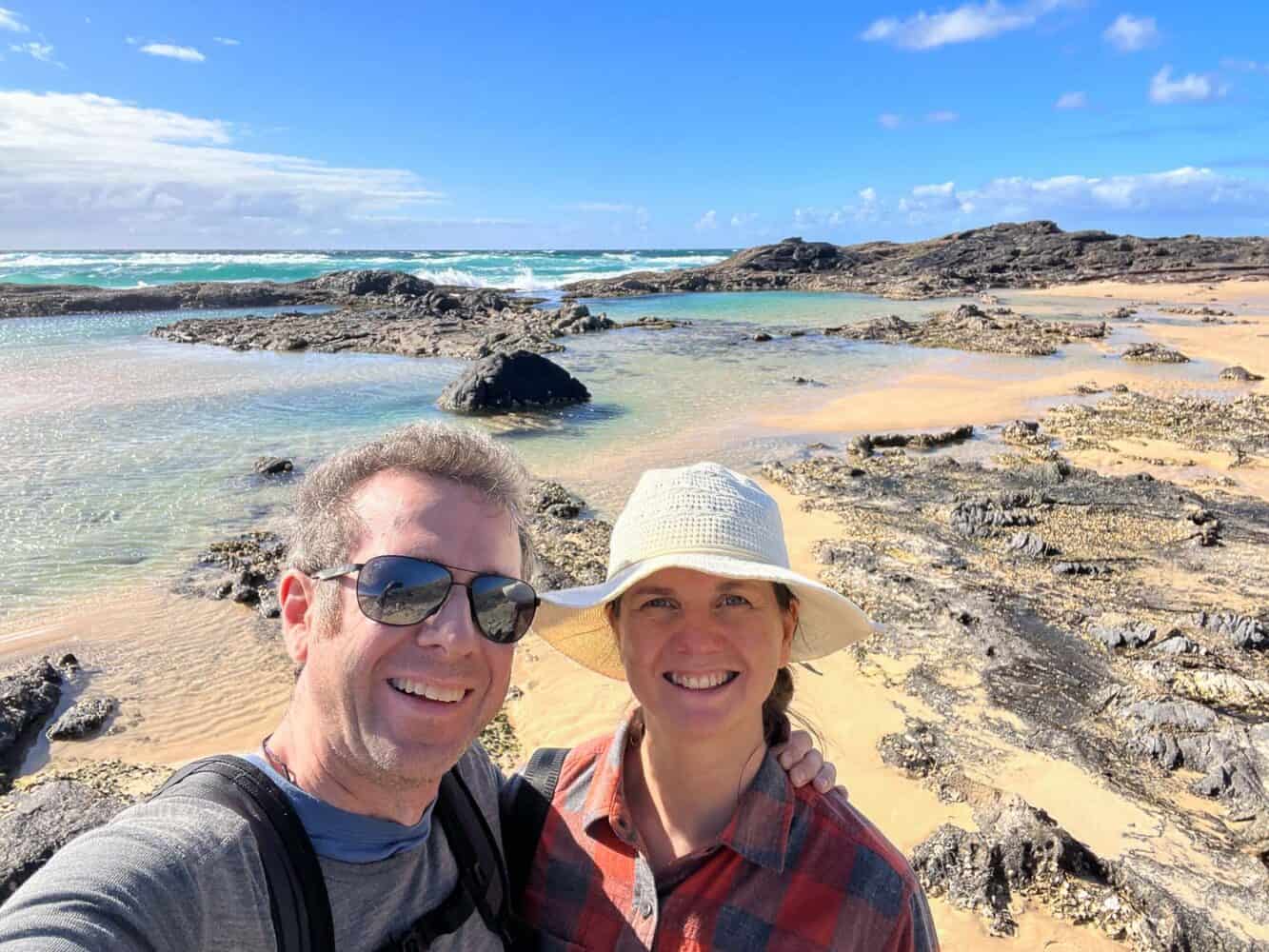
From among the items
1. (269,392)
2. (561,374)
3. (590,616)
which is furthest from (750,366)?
(590,616)

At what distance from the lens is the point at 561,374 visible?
1788 centimetres

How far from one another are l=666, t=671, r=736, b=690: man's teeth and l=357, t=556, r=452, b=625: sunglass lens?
2.09 feet

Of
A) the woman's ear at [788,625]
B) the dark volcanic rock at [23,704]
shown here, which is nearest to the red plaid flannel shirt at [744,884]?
the woman's ear at [788,625]

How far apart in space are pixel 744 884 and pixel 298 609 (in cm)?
124

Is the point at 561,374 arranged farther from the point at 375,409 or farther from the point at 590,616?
the point at 590,616

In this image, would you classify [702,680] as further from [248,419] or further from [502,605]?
[248,419]

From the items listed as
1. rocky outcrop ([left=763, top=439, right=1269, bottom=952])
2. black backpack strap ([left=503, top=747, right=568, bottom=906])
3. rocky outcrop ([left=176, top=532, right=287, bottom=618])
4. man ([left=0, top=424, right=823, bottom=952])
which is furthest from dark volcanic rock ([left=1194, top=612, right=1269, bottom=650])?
rocky outcrop ([left=176, top=532, right=287, bottom=618])

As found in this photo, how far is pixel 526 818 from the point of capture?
2.14 m

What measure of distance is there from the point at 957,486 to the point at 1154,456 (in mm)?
3893

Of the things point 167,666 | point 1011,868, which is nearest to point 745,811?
point 1011,868

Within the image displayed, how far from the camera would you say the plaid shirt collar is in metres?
1.83

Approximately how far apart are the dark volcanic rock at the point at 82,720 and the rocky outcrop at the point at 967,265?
45.8 meters

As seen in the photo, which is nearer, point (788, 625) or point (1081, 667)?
point (788, 625)

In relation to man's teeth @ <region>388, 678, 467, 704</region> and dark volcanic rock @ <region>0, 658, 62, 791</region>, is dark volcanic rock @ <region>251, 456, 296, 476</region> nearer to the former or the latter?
dark volcanic rock @ <region>0, 658, 62, 791</region>
